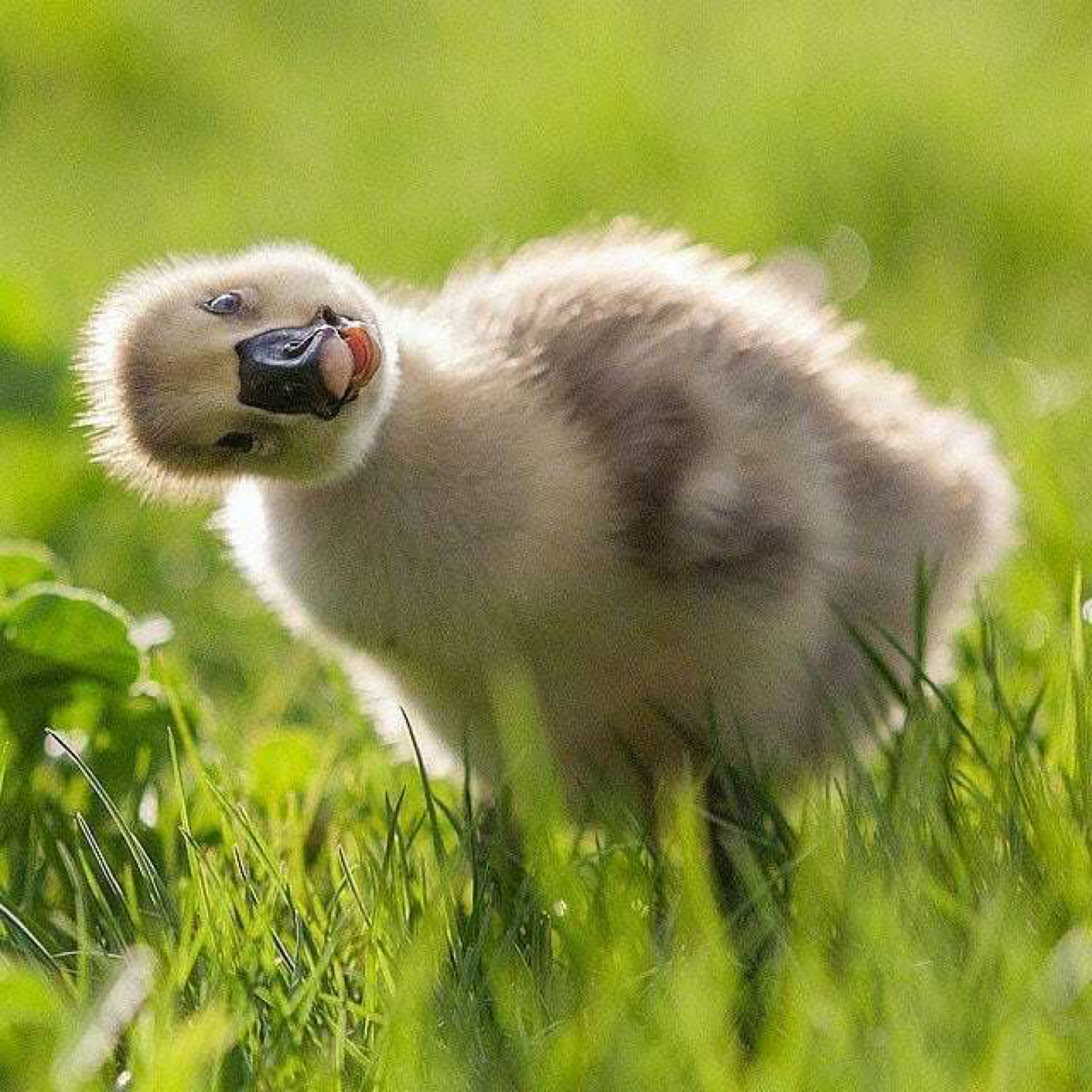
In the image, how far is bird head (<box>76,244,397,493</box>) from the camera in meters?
2.81

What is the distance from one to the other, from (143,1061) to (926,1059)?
29.6 inches

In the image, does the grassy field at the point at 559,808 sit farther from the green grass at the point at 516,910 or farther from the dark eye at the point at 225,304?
the dark eye at the point at 225,304

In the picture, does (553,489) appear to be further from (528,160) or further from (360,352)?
(528,160)

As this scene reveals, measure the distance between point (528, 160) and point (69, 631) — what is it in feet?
14.4

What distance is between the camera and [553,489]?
308 cm

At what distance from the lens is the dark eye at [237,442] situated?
2.89 meters

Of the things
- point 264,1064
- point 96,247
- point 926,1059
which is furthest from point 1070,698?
point 96,247

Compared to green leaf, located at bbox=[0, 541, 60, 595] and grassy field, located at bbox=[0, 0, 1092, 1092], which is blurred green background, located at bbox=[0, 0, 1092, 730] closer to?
grassy field, located at bbox=[0, 0, 1092, 1092]

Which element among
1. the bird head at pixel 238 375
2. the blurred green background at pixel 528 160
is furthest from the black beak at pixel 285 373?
the blurred green background at pixel 528 160

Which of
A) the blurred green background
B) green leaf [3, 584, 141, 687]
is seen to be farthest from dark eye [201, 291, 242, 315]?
the blurred green background

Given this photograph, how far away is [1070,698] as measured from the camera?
2900 mm

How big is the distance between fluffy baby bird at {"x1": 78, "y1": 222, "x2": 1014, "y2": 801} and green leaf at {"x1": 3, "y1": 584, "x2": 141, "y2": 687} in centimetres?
22

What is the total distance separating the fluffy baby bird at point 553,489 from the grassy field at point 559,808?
0.14 metres

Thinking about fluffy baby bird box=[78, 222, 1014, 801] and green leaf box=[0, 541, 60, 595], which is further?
green leaf box=[0, 541, 60, 595]
